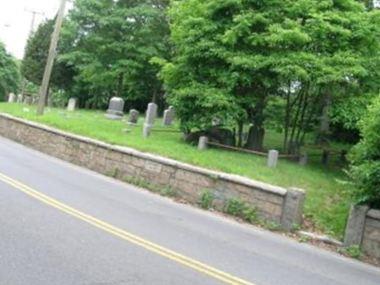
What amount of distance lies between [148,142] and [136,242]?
9790 millimetres

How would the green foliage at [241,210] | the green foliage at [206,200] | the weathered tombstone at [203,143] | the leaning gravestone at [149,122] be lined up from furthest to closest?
1. the leaning gravestone at [149,122]
2. the weathered tombstone at [203,143]
3. the green foliage at [206,200]
4. the green foliage at [241,210]

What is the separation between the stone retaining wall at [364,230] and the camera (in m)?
10.4

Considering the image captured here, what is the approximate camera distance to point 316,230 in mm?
11492

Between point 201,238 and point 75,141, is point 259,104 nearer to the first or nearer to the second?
point 75,141

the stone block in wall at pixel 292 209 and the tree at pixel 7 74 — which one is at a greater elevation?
the tree at pixel 7 74

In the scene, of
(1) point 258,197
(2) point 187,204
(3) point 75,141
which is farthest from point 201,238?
(3) point 75,141

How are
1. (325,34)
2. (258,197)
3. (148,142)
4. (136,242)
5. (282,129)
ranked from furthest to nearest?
1. (282,129)
2. (148,142)
3. (325,34)
4. (258,197)
5. (136,242)

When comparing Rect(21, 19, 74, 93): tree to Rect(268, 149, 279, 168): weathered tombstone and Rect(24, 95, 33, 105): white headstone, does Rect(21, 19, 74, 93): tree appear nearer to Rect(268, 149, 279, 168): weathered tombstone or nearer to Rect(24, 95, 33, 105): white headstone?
Rect(24, 95, 33, 105): white headstone

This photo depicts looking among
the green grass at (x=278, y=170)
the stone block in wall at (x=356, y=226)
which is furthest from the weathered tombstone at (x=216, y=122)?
the stone block in wall at (x=356, y=226)

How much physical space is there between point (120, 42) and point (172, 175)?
24682 millimetres

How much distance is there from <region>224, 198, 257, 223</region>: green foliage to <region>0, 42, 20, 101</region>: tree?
48.8 metres

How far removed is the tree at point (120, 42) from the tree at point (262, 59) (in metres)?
17.4

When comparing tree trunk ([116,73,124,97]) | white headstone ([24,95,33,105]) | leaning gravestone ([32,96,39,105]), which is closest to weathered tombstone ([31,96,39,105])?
leaning gravestone ([32,96,39,105])

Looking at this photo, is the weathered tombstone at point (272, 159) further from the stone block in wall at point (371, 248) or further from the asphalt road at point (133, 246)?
the stone block in wall at point (371, 248)
